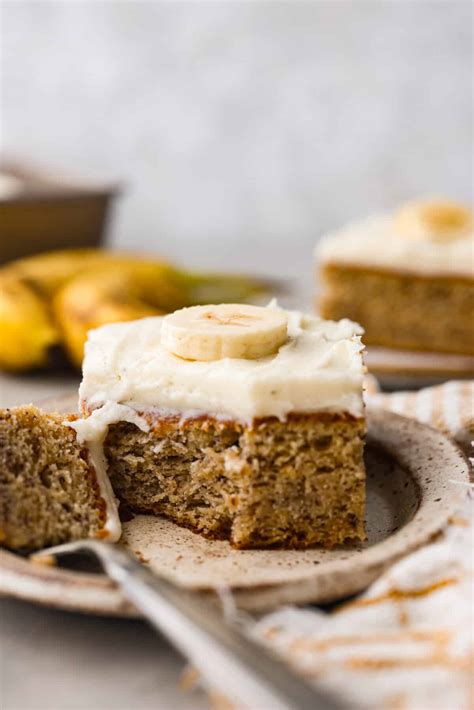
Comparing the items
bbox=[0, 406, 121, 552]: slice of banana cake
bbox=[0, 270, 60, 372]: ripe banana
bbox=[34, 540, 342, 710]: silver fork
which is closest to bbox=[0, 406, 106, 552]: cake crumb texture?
bbox=[0, 406, 121, 552]: slice of banana cake

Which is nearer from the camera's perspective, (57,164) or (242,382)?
(242,382)

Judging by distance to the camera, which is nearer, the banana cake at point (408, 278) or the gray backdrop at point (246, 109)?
the banana cake at point (408, 278)

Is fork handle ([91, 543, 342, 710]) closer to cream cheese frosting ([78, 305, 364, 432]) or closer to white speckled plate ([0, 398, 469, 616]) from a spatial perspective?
white speckled plate ([0, 398, 469, 616])

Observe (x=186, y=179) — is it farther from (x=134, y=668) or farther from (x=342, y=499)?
(x=134, y=668)

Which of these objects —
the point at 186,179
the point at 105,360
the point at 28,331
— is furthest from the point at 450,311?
the point at 186,179

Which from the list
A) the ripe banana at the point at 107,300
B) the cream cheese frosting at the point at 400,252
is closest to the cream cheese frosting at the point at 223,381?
the ripe banana at the point at 107,300

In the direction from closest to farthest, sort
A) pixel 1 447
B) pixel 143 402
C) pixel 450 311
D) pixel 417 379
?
pixel 1 447 < pixel 143 402 < pixel 417 379 < pixel 450 311

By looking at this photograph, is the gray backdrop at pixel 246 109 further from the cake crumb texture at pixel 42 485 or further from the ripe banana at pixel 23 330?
the cake crumb texture at pixel 42 485

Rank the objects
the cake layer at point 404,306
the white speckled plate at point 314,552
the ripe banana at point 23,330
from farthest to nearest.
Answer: the cake layer at point 404,306 < the ripe banana at point 23,330 < the white speckled plate at point 314,552
